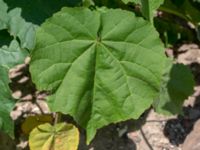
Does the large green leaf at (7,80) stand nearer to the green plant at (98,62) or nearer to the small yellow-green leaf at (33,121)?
the green plant at (98,62)

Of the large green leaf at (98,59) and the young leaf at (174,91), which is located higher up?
the large green leaf at (98,59)

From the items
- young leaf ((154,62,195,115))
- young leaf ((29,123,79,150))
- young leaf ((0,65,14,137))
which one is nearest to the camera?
young leaf ((0,65,14,137))

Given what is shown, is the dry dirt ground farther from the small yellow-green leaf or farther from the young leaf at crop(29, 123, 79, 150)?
the young leaf at crop(29, 123, 79, 150)

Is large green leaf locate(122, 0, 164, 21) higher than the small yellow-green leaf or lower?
higher

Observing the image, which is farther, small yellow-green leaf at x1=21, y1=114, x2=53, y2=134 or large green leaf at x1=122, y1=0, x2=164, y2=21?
small yellow-green leaf at x1=21, y1=114, x2=53, y2=134

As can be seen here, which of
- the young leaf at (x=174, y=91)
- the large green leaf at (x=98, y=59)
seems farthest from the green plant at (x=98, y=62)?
the young leaf at (x=174, y=91)

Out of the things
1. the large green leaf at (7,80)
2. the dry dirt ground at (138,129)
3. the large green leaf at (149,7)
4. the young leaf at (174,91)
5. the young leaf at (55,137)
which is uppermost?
the large green leaf at (149,7)

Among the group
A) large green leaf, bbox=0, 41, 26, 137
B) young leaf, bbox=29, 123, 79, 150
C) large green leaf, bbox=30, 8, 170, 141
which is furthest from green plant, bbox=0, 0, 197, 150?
young leaf, bbox=29, 123, 79, 150
